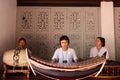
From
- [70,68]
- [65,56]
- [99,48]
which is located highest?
[99,48]

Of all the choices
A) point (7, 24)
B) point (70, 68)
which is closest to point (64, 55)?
point (70, 68)

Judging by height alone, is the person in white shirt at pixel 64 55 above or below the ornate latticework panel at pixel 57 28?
below

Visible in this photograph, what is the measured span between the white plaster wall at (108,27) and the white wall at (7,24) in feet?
6.31

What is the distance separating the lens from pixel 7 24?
4637mm

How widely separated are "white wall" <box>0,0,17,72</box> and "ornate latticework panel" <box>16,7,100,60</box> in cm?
20

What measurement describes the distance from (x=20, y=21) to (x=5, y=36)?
2.36 feet

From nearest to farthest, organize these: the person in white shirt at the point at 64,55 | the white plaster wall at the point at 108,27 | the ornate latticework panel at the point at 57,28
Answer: the person in white shirt at the point at 64,55 → the white plaster wall at the point at 108,27 → the ornate latticework panel at the point at 57,28

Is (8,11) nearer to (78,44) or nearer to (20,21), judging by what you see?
(20,21)

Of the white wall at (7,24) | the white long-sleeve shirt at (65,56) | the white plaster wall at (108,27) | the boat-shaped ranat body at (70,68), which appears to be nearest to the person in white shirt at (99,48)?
the white plaster wall at (108,27)

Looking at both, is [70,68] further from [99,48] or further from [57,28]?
[57,28]

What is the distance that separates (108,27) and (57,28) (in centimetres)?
111

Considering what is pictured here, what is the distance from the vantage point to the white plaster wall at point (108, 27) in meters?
4.94

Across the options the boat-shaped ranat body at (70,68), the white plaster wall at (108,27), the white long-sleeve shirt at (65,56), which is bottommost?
the boat-shaped ranat body at (70,68)

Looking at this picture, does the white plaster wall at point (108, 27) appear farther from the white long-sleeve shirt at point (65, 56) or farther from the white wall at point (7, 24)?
the white wall at point (7, 24)
